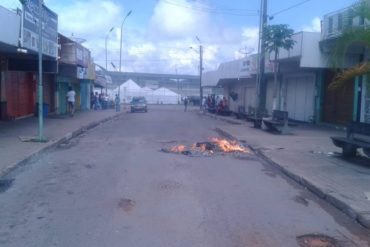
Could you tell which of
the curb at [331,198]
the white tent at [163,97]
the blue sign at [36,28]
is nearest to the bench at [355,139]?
the curb at [331,198]

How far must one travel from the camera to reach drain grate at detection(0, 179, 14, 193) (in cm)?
936

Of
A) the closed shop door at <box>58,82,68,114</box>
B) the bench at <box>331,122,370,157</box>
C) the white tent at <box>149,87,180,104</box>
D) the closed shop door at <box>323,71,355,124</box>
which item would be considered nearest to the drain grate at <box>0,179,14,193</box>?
the bench at <box>331,122,370,157</box>

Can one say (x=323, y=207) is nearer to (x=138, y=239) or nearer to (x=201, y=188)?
(x=201, y=188)

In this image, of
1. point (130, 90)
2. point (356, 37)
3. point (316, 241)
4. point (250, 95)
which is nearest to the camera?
point (316, 241)

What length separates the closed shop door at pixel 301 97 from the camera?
99.0ft

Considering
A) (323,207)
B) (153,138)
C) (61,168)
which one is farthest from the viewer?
(153,138)

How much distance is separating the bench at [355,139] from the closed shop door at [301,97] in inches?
627

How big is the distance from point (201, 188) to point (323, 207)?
92.7 inches

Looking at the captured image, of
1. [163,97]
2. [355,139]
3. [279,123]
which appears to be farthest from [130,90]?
→ [355,139]

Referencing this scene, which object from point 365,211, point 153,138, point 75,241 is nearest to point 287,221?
point 365,211

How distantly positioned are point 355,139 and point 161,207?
773cm

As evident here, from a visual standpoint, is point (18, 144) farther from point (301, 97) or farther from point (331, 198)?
point (301, 97)

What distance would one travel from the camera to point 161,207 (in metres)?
8.03

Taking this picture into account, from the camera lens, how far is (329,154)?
49.8 feet
